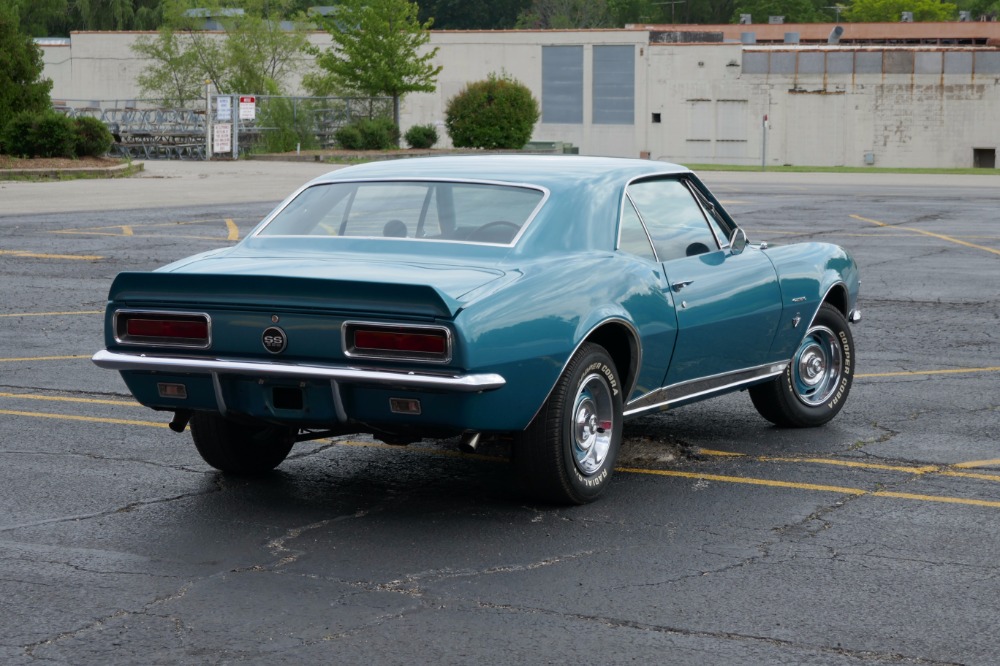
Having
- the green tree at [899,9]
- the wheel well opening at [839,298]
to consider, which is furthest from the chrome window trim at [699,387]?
the green tree at [899,9]

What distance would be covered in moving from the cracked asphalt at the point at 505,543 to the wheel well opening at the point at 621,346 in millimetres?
543

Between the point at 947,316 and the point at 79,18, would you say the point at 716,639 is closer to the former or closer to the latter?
the point at 947,316

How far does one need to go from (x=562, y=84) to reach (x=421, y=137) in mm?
25699

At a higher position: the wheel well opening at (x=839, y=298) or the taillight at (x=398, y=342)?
the taillight at (x=398, y=342)

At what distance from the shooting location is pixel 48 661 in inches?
180

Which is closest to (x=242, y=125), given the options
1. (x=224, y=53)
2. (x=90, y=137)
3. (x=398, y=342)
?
(x=90, y=137)

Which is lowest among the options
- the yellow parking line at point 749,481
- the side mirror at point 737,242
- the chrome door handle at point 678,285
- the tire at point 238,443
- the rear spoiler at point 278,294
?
the yellow parking line at point 749,481

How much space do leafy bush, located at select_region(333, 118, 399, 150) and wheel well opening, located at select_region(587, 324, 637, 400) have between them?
41806mm

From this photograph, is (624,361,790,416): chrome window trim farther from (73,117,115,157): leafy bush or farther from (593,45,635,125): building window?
(593,45,635,125): building window

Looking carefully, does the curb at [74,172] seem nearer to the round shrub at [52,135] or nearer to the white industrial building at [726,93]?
the round shrub at [52,135]

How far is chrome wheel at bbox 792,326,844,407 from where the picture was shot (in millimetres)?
8562

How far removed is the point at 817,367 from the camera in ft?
28.5

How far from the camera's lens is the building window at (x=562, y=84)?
244 feet

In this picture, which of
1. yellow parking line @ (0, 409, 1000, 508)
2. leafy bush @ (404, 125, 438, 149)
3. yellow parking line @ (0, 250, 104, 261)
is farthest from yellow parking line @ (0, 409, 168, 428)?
leafy bush @ (404, 125, 438, 149)
